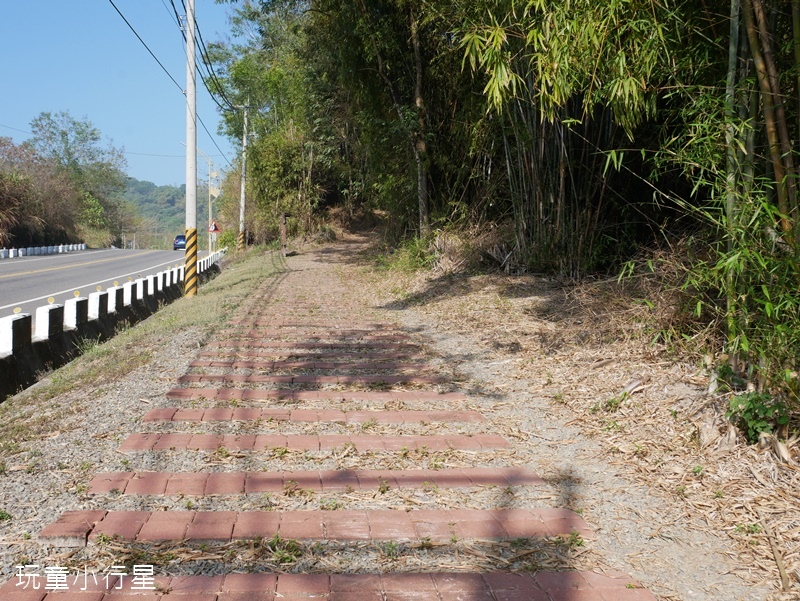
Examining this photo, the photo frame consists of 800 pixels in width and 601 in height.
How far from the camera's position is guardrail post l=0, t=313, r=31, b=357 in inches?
237

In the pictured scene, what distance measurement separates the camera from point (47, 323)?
700cm

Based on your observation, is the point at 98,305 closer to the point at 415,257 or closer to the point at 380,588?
the point at 415,257

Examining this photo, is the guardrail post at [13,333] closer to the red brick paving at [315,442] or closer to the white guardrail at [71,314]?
the white guardrail at [71,314]

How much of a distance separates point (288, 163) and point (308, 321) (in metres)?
21.4

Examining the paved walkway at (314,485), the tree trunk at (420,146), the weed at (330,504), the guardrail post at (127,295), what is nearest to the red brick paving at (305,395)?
the paved walkway at (314,485)

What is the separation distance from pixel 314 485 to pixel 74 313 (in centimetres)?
550

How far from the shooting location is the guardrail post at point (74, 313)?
7.76m

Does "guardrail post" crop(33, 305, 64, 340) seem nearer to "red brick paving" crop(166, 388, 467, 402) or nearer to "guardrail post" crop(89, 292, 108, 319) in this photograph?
"guardrail post" crop(89, 292, 108, 319)

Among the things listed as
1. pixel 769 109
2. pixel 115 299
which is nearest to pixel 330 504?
pixel 769 109

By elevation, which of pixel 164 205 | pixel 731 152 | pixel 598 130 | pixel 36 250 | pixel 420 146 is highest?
pixel 164 205

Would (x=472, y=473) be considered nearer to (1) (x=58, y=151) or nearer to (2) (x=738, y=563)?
(2) (x=738, y=563)

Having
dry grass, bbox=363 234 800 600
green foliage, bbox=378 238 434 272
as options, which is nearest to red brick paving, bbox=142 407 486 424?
dry grass, bbox=363 234 800 600

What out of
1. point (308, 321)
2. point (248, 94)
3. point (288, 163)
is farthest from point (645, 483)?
point (248, 94)

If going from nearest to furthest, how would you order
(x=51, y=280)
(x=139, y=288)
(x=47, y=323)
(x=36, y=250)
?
(x=47, y=323) < (x=139, y=288) < (x=51, y=280) < (x=36, y=250)
